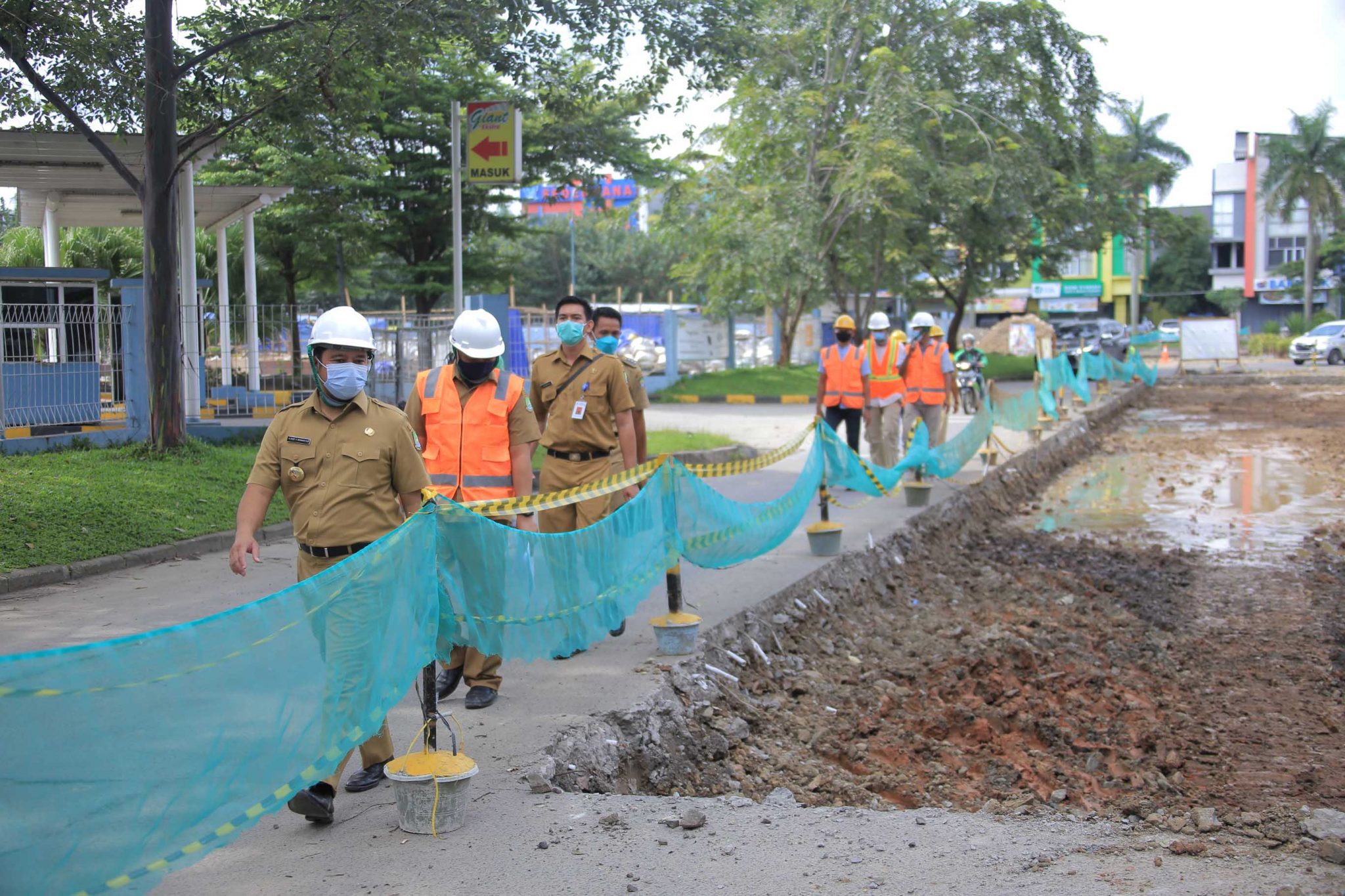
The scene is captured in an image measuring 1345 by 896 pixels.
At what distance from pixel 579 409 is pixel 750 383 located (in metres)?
24.1

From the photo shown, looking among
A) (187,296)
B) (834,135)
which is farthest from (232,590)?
(834,135)

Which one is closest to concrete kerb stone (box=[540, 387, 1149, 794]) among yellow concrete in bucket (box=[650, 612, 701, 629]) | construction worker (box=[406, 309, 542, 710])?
yellow concrete in bucket (box=[650, 612, 701, 629])

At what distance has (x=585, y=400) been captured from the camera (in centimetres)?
695

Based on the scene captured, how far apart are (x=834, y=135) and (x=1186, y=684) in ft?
78.7

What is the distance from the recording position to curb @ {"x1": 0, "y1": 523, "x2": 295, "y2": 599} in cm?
838

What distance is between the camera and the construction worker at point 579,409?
6.94 meters

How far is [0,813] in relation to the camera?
2703 millimetres

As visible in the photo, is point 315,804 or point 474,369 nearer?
point 315,804

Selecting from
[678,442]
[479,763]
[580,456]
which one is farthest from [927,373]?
[479,763]

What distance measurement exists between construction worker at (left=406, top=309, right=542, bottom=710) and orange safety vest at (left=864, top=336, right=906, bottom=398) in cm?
763

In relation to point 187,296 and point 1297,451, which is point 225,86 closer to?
point 187,296

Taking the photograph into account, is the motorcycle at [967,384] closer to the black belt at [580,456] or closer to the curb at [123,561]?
the curb at [123,561]

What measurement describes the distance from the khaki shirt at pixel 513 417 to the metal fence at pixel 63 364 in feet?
29.5

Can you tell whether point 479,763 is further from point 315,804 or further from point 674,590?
point 674,590
